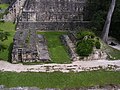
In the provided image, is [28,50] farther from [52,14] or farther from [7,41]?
[52,14]

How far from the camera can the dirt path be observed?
27109 millimetres

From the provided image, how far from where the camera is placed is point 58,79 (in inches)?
1001

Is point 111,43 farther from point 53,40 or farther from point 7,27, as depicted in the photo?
point 7,27

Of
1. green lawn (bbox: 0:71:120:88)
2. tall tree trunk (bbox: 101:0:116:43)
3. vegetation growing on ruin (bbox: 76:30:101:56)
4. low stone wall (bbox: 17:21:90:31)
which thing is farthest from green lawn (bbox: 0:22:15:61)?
tall tree trunk (bbox: 101:0:116:43)

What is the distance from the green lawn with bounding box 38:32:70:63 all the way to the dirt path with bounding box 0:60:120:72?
150cm

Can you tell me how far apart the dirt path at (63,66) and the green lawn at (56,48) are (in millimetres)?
1503

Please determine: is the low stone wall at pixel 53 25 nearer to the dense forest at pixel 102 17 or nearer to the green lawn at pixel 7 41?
the green lawn at pixel 7 41

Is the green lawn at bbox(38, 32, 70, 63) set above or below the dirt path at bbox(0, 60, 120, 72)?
below

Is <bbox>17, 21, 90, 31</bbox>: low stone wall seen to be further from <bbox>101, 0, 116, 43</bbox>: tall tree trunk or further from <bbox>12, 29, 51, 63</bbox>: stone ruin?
<bbox>12, 29, 51, 63</bbox>: stone ruin

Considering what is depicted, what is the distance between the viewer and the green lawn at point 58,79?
24625mm

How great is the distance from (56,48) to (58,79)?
28.4ft

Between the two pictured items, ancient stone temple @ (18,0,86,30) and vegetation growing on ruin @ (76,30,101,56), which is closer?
vegetation growing on ruin @ (76,30,101,56)

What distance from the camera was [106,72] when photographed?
27.0 metres

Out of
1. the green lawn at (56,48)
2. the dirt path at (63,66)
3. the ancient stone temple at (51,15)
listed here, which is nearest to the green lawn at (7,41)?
the ancient stone temple at (51,15)
